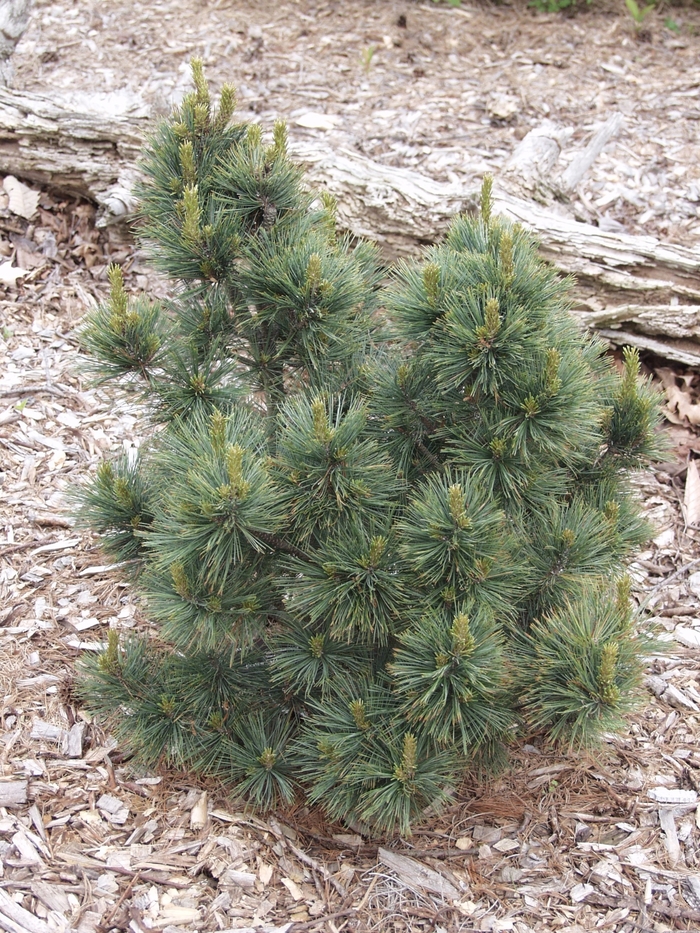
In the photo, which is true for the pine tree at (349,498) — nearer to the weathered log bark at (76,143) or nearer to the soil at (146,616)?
the soil at (146,616)

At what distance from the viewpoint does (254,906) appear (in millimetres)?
2328

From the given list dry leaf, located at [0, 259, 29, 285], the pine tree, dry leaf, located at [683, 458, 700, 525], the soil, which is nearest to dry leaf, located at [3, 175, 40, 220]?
the soil

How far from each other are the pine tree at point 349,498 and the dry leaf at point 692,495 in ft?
4.57

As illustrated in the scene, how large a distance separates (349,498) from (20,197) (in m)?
3.41

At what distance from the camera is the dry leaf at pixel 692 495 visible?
382cm

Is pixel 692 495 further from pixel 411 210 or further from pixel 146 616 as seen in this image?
pixel 146 616

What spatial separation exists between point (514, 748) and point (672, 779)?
1.65 feet

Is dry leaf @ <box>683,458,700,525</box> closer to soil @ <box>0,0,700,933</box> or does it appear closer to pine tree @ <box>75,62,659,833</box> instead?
soil @ <box>0,0,700,933</box>

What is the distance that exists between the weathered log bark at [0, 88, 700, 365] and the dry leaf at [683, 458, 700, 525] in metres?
0.48

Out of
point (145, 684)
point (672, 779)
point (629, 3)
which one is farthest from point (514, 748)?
point (629, 3)

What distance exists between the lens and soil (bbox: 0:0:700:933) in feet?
7.80

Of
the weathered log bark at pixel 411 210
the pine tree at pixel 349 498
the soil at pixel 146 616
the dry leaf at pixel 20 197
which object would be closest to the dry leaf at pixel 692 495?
the soil at pixel 146 616

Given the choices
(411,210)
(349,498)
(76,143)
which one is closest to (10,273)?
(76,143)

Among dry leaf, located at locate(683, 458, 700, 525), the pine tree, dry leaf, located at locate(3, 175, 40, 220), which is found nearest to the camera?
the pine tree
